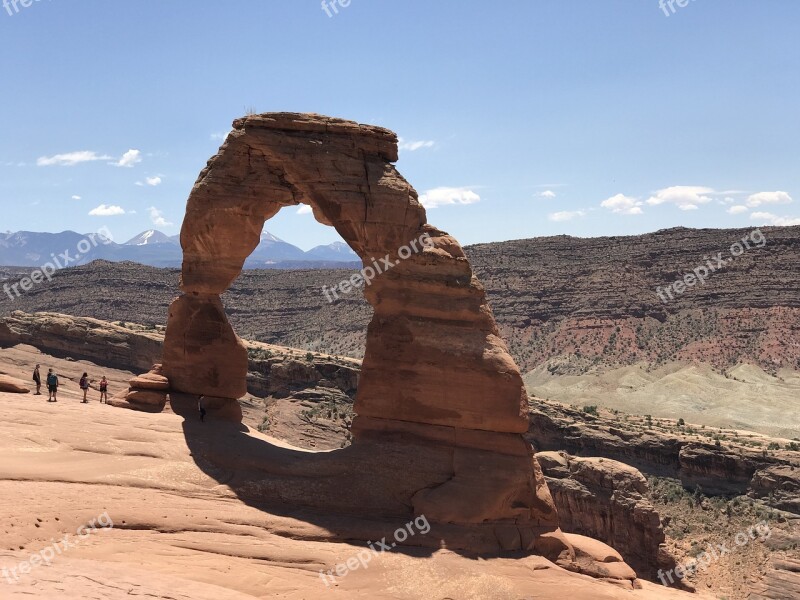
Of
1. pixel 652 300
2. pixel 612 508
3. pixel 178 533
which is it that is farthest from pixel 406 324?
pixel 652 300

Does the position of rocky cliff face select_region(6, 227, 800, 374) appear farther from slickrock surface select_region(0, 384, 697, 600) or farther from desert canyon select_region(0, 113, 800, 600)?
slickrock surface select_region(0, 384, 697, 600)

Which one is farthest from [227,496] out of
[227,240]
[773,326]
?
[773,326]

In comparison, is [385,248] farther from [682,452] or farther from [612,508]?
[682,452]

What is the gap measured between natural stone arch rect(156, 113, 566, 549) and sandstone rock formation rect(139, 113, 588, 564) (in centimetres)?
3

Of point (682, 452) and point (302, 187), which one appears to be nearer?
point (302, 187)

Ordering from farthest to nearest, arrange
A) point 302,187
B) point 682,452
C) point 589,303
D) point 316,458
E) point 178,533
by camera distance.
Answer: point 589,303, point 682,452, point 302,187, point 316,458, point 178,533

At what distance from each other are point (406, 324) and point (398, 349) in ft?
2.26

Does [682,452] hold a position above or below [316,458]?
below

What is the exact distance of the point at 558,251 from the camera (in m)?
110

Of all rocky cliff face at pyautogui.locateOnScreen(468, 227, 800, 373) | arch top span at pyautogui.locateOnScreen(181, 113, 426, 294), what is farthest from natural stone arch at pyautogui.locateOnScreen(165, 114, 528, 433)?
rocky cliff face at pyautogui.locateOnScreen(468, 227, 800, 373)

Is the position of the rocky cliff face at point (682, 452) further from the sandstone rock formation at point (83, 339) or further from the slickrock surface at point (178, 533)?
the sandstone rock formation at point (83, 339)

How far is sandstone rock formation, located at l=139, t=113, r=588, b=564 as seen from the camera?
20.0 meters

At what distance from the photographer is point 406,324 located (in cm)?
2122

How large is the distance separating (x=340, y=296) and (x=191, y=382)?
7913cm
